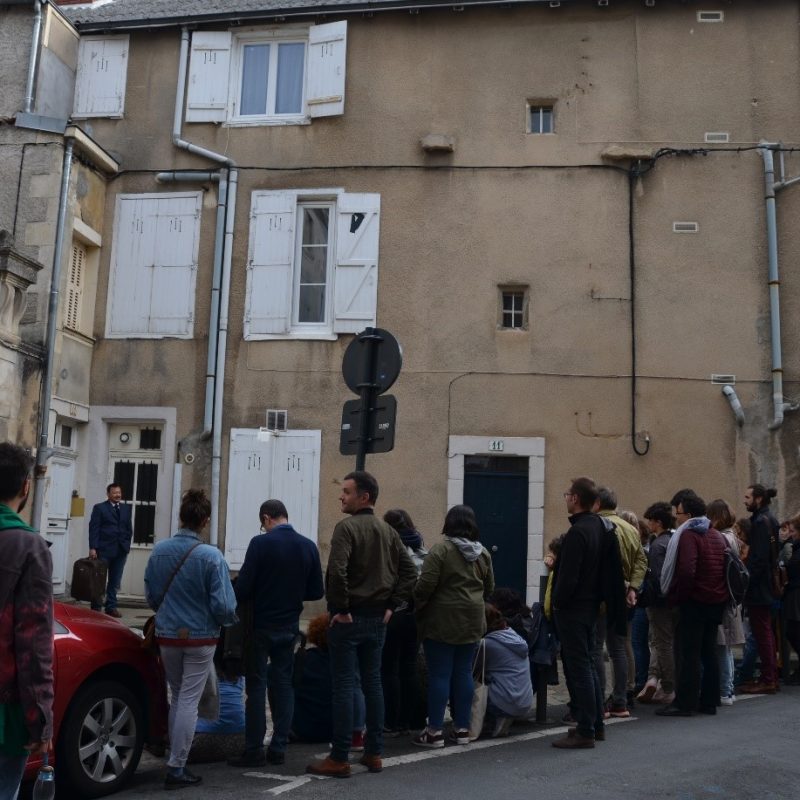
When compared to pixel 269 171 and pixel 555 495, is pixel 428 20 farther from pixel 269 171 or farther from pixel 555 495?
pixel 555 495

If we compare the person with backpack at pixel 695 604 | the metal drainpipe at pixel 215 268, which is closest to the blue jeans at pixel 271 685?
the person with backpack at pixel 695 604

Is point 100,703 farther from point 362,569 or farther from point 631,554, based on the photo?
point 631,554

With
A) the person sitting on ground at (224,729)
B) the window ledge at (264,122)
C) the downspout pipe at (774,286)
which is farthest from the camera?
the window ledge at (264,122)

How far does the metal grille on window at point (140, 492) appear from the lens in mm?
13164

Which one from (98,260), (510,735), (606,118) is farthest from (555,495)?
(98,260)

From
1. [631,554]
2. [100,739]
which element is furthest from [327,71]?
[100,739]

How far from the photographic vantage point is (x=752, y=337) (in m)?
12.6

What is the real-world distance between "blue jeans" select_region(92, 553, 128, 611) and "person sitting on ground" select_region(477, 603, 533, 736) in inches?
251

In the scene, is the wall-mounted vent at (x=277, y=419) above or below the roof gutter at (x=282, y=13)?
below

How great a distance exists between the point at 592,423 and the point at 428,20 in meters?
5.96

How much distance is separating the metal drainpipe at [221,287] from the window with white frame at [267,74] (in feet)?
0.43

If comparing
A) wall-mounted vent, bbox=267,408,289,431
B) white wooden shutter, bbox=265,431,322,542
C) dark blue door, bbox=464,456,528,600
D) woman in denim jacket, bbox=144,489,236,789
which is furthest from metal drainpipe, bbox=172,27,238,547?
woman in denim jacket, bbox=144,489,236,789

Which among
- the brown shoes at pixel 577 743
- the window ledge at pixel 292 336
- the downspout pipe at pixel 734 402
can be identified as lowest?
the brown shoes at pixel 577 743

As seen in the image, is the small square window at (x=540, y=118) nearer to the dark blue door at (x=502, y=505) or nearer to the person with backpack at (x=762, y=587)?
the dark blue door at (x=502, y=505)
